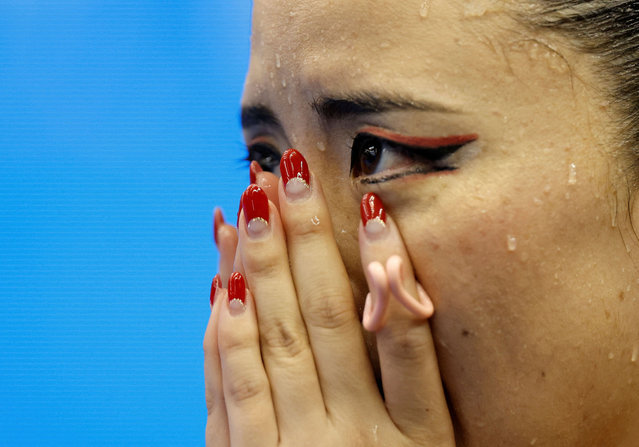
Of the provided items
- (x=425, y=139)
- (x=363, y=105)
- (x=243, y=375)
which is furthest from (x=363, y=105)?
(x=243, y=375)

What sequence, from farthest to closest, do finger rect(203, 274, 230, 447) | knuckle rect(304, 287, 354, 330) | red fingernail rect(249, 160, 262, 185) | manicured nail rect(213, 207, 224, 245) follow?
manicured nail rect(213, 207, 224, 245)
red fingernail rect(249, 160, 262, 185)
finger rect(203, 274, 230, 447)
knuckle rect(304, 287, 354, 330)

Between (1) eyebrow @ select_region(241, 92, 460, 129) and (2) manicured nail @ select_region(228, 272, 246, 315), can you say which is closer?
(1) eyebrow @ select_region(241, 92, 460, 129)

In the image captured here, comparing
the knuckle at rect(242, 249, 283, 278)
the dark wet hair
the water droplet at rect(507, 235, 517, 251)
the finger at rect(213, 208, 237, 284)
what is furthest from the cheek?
the finger at rect(213, 208, 237, 284)

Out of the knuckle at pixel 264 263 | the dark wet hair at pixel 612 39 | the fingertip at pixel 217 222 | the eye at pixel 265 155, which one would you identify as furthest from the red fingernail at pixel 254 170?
the dark wet hair at pixel 612 39

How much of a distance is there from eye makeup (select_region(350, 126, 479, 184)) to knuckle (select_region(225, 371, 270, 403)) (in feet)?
1.17

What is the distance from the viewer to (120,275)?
2.01 m

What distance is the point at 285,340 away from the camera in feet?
3.77

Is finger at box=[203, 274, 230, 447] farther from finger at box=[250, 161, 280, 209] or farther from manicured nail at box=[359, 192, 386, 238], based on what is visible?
manicured nail at box=[359, 192, 386, 238]

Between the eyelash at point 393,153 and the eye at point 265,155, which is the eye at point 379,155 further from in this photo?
the eye at point 265,155

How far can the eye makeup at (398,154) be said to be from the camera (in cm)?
102

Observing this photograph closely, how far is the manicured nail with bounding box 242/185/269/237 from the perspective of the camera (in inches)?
A: 45.0

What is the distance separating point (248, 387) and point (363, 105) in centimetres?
48

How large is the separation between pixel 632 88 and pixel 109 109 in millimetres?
1487

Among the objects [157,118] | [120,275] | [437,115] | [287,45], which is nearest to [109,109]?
[157,118]
